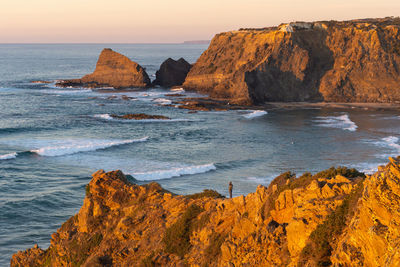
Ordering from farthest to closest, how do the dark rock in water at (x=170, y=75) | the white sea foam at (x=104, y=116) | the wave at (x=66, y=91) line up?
the dark rock in water at (x=170, y=75)
the wave at (x=66, y=91)
the white sea foam at (x=104, y=116)

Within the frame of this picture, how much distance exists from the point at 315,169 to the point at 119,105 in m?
45.2

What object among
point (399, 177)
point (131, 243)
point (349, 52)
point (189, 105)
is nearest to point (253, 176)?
point (131, 243)

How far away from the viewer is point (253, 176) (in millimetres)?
35500

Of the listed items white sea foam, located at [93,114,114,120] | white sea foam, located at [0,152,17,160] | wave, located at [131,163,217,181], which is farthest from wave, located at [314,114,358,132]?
white sea foam, located at [0,152,17,160]

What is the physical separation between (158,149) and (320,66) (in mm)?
45264

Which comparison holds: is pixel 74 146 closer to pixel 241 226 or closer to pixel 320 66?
pixel 241 226

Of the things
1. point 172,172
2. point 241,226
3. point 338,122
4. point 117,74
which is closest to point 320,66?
point 338,122

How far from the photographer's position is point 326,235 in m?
10.3

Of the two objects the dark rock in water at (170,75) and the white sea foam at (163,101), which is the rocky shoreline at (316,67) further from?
the dark rock in water at (170,75)

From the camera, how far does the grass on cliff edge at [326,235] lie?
33.1 ft

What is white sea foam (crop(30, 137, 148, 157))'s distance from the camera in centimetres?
4362

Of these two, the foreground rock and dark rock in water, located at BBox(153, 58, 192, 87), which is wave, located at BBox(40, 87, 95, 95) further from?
dark rock in water, located at BBox(153, 58, 192, 87)

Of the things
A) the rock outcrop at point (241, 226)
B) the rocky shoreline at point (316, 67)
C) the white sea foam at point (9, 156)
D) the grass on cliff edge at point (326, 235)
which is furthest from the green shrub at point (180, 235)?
the rocky shoreline at point (316, 67)

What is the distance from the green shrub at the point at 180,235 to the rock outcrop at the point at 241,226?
28 mm
